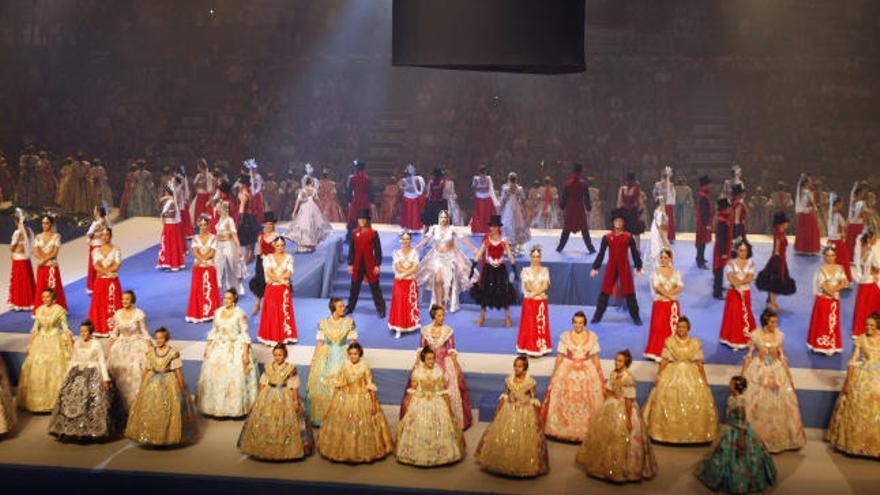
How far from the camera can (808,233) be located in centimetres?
1506

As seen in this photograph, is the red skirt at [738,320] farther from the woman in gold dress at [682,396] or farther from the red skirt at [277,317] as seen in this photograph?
the red skirt at [277,317]

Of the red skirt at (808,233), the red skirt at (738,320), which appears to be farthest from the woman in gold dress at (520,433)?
the red skirt at (808,233)

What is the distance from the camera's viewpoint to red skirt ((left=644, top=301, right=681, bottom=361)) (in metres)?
10.8

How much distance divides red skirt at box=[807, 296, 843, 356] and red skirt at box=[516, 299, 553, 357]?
2358 mm

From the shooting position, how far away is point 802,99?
70.0 feet

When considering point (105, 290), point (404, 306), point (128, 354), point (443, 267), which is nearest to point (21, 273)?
point (105, 290)

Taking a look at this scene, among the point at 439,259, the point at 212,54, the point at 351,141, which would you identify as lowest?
the point at 439,259

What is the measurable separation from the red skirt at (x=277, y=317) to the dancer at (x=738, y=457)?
4.06 m

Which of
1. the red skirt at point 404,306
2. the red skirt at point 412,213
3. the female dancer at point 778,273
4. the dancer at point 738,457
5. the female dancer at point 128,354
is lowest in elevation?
the dancer at point 738,457

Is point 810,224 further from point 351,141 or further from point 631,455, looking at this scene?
point 351,141

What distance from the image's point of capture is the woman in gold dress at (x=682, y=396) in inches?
377

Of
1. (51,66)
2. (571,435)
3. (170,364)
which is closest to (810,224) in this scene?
(571,435)

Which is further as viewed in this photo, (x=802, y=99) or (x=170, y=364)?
(x=802, y=99)

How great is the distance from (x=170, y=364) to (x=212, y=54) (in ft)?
45.2
